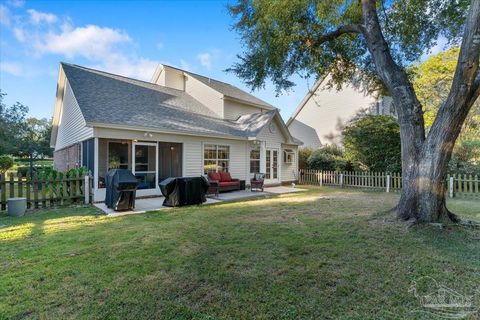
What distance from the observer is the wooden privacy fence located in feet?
27.0

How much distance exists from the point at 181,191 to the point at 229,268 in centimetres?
582

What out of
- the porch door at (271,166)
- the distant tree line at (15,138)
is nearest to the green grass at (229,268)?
the porch door at (271,166)

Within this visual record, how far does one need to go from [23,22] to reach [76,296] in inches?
537

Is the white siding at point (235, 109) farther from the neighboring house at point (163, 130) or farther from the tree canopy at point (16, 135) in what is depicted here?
the tree canopy at point (16, 135)

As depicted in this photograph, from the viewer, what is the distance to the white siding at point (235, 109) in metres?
17.3

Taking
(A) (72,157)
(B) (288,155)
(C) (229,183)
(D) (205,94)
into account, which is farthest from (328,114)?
(A) (72,157)

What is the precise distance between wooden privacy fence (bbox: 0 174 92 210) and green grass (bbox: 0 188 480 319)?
2.21 meters

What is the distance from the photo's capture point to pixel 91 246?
476cm

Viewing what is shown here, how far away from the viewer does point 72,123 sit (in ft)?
44.2

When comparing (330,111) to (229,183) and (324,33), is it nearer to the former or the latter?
(229,183)

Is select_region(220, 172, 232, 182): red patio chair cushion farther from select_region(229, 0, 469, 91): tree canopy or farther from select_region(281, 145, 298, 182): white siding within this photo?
select_region(229, 0, 469, 91): tree canopy

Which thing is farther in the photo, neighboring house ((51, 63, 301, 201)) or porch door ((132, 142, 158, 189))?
porch door ((132, 142, 158, 189))

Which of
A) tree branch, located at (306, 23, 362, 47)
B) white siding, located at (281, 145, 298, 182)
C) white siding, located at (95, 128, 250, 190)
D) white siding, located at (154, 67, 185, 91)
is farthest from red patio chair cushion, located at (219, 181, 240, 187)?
white siding, located at (154, 67, 185, 91)

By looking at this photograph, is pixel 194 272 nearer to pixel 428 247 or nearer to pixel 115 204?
pixel 428 247
